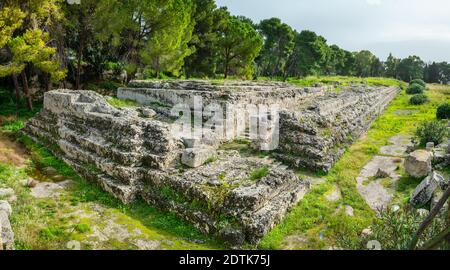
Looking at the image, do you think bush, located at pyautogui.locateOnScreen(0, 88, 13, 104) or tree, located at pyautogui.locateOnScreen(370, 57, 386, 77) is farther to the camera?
tree, located at pyautogui.locateOnScreen(370, 57, 386, 77)

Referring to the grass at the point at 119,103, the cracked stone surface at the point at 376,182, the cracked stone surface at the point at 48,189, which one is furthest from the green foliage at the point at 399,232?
the grass at the point at 119,103

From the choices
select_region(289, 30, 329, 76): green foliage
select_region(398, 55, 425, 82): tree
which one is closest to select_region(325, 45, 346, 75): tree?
select_region(398, 55, 425, 82): tree

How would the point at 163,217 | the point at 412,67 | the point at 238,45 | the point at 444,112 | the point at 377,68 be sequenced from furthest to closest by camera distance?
the point at 377,68, the point at 412,67, the point at 238,45, the point at 444,112, the point at 163,217

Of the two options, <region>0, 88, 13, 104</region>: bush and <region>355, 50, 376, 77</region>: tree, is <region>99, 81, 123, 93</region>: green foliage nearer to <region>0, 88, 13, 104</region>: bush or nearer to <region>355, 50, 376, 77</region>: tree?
<region>0, 88, 13, 104</region>: bush

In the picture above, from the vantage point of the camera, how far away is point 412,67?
8812cm

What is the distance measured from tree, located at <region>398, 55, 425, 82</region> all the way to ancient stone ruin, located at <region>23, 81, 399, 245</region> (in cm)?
8030

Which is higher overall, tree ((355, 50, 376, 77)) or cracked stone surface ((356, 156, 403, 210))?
tree ((355, 50, 376, 77))

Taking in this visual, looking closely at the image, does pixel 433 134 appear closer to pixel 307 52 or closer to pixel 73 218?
pixel 73 218

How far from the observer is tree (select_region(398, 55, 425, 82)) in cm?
8794

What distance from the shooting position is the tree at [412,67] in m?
87.9

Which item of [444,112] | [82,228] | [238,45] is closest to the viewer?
[82,228]

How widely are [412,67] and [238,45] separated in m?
67.5

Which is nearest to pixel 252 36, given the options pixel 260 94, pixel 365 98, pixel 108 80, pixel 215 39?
pixel 215 39

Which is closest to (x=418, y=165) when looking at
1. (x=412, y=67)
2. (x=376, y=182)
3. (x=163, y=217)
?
(x=376, y=182)
